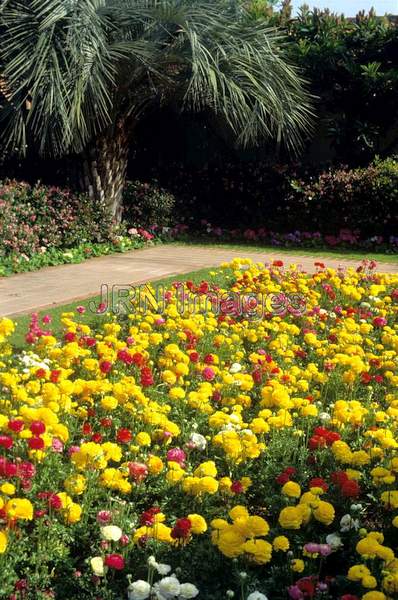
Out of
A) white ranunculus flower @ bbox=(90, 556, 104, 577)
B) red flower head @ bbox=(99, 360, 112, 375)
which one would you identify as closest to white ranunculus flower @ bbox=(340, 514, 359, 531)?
white ranunculus flower @ bbox=(90, 556, 104, 577)

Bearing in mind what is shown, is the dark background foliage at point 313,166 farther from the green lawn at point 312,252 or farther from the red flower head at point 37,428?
the red flower head at point 37,428

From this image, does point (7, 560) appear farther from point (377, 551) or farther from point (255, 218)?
point (255, 218)

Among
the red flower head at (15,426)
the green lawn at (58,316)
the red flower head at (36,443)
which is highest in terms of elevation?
the red flower head at (15,426)

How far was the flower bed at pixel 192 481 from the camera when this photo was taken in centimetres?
248

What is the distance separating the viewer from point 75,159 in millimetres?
11383

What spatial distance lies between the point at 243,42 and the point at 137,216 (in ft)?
9.89

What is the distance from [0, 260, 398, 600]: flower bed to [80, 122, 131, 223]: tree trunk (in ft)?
22.0

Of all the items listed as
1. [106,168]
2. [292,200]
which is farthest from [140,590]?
[292,200]

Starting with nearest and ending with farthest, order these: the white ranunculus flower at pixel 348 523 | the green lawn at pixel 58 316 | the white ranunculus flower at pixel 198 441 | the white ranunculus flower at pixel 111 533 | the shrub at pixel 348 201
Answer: the white ranunculus flower at pixel 111 533 → the white ranunculus flower at pixel 348 523 → the white ranunculus flower at pixel 198 441 → the green lawn at pixel 58 316 → the shrub at pixel 348 201

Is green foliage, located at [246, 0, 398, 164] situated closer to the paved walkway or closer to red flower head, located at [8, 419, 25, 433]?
the paved walkway

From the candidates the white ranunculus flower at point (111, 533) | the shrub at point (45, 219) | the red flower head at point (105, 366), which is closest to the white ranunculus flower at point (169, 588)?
the white ranunculus flower at point (111, 533)

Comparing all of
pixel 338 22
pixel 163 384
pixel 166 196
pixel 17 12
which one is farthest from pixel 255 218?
pixel 163 384

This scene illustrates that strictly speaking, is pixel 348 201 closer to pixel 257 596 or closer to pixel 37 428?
pixel 37 428

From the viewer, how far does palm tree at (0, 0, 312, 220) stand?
9.50m
